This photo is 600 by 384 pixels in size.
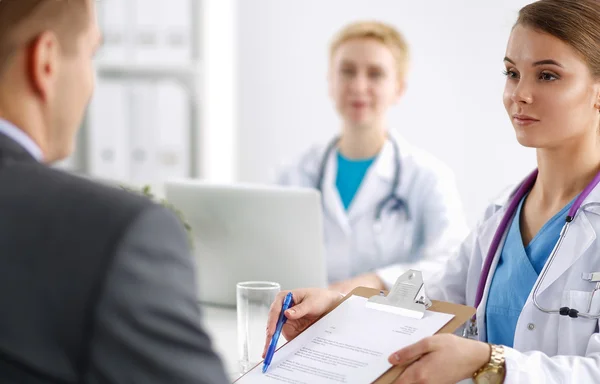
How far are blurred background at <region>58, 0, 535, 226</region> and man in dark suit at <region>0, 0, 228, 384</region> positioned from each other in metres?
2.84

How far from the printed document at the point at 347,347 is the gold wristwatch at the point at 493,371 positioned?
113mm

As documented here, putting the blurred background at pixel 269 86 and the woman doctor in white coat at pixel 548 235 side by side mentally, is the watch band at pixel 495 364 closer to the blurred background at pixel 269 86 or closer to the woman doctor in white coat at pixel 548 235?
the woman doctor in white coat at pixel 548 235

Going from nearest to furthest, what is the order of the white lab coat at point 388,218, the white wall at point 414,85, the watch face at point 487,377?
1. the watch face at point 487,377
2. the white lab coat at point 388,218
3. the white wall at point 414,85

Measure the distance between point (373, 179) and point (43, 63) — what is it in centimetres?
182

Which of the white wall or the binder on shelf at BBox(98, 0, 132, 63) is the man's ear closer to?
the white wall

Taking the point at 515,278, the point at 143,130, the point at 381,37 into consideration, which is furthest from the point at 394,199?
the point at 143,130

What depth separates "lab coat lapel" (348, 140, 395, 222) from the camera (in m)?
2.55

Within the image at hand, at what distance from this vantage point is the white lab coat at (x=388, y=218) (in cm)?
246

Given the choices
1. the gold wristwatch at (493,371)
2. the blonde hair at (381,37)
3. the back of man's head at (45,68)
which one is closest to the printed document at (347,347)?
the gold wristwatch at (493,371)

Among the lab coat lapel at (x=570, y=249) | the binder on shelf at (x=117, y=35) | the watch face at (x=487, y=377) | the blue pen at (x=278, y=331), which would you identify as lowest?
the watch face at (x=487, y=377)

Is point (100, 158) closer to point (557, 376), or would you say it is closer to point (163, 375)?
point (557, 376)

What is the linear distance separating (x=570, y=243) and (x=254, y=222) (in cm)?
77

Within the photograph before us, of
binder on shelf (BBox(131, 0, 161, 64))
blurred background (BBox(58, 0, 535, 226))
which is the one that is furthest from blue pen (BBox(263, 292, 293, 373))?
binder on shelf (BBox(131, 0, 161, 64))

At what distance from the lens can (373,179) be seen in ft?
8.44
